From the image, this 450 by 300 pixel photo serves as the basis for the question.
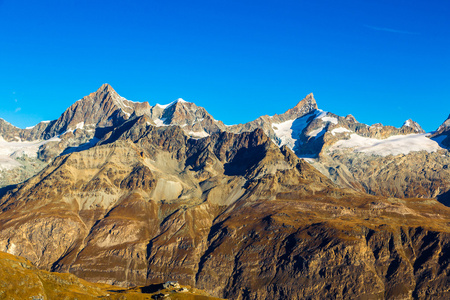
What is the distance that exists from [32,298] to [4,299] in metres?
11.5

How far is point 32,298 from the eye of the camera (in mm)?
199000

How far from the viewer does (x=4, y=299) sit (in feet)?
628
